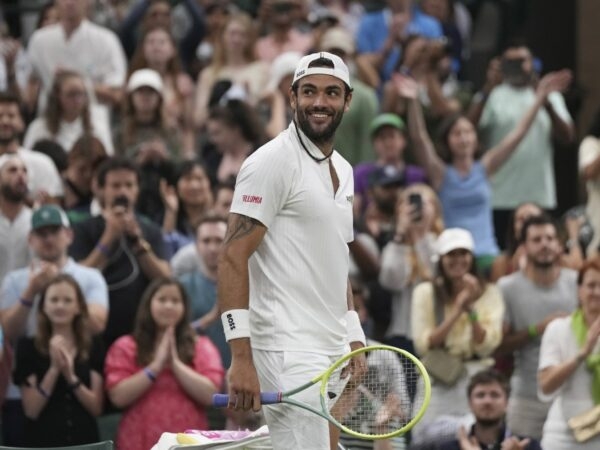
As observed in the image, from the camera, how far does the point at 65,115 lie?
12.9 m

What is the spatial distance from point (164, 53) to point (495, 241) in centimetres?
297

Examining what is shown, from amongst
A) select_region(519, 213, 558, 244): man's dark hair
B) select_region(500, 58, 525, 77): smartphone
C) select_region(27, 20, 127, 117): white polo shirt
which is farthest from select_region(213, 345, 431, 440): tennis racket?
select_region(27, 20, 127, 117): white polo shirt

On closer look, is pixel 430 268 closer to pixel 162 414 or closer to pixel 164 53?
pixel 162 414

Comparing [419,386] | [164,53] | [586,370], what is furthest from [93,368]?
[164,53]

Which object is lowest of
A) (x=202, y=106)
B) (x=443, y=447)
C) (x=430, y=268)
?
(x=443, y=447)

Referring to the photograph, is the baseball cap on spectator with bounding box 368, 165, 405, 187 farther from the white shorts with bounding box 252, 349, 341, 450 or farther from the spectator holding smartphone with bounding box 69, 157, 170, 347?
the white shorts with bounding box 252, 349, 341, 450

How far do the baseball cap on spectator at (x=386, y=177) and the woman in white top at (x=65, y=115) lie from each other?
189cm

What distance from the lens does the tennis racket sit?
22.3ft

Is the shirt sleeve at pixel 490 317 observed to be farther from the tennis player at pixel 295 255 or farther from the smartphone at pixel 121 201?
the tennis player at pixel 295 255

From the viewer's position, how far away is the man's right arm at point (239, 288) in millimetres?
6691

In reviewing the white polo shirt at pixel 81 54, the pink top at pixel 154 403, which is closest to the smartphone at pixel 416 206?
the pink top at pixel 154 403

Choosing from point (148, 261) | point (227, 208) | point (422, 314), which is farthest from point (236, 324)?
point (227, 208)

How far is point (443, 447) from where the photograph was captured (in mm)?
9766

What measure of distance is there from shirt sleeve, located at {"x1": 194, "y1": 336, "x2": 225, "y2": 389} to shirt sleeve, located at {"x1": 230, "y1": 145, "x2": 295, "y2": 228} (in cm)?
341
